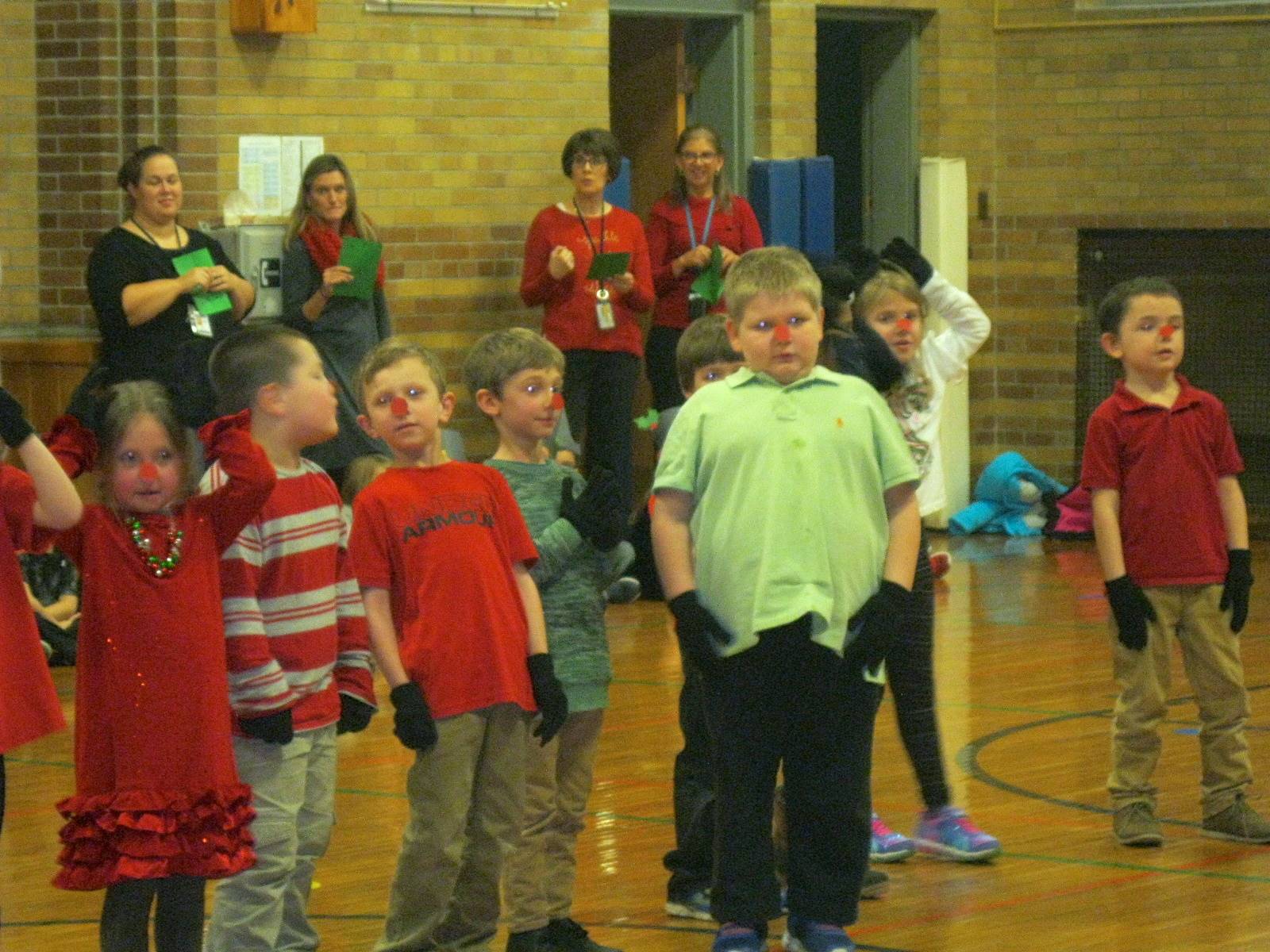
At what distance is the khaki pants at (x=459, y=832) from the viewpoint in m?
4.50

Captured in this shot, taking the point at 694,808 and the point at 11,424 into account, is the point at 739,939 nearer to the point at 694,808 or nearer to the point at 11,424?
the point at 694,808

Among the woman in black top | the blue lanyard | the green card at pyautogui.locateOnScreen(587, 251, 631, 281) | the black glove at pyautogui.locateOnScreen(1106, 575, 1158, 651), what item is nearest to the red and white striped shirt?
the black glove at pyautogui.locateOnScreen(1106, 575, 1158, 651)

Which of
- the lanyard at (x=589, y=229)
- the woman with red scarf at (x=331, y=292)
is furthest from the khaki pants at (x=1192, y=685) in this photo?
the lanyard at (x=589, y=229)

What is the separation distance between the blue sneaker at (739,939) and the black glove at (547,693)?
0.56 metres

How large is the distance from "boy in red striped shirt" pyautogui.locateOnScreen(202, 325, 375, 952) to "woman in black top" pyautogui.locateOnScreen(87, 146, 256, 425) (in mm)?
4053

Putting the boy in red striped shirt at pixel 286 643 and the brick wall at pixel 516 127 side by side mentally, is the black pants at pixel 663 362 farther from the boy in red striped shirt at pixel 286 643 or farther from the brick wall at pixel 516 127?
the boy in red striped shirt at pixel 286 643

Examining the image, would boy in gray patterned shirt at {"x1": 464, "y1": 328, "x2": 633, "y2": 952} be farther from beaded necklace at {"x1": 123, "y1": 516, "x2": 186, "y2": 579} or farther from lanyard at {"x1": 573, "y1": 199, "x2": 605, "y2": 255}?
lanyard at {"x1": 573, "y1": 199, "x2": 605, "y2": 255}

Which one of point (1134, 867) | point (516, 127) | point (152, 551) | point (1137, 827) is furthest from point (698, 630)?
point (516, 127)

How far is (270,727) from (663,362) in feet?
23.1

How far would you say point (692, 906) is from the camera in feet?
17.0

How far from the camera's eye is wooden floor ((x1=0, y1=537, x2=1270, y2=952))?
5.04m

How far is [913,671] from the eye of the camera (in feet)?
18.3

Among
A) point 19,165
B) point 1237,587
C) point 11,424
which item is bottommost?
point 1237,587

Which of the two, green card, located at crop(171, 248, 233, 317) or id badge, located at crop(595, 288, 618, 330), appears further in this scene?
id badge, located at crop(595, 288, 618, 330)
